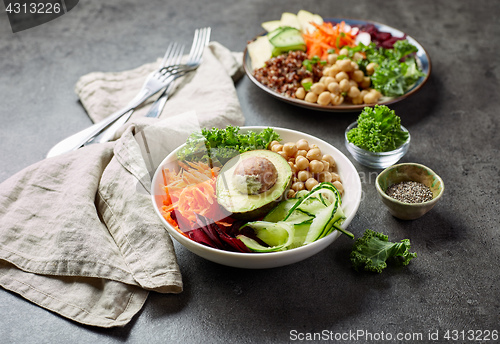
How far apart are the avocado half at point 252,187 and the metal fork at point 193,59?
91cm

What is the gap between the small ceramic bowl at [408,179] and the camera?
183 centimetres

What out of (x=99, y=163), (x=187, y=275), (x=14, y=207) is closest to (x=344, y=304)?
(x=187, y=275)

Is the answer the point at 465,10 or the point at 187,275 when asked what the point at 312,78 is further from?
the point at 465,10

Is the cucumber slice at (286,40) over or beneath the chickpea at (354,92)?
over

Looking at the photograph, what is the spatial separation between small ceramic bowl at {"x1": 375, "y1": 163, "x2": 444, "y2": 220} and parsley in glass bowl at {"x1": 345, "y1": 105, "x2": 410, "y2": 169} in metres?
0.16

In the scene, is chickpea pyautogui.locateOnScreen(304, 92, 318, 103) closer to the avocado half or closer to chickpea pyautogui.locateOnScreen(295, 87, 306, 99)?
chickpea pyautogui.locateOnScreen(295, 87, 306, 99)

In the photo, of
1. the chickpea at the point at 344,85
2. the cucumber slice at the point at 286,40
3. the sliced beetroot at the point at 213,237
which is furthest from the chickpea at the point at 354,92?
the sliced beetroot at the point at 213,237

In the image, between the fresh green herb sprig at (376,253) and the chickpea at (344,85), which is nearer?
the fresh green herb sprig at (376,253)

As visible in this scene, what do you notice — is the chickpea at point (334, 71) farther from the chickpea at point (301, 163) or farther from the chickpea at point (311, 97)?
the chickpea at point (301, 163)

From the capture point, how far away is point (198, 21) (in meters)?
3.56

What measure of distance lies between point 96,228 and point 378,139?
4.18 feet

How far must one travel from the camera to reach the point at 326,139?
2389 millimetres

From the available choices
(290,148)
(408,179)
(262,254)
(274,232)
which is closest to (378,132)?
(408,179)

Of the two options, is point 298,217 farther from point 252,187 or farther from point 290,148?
point 290,148
